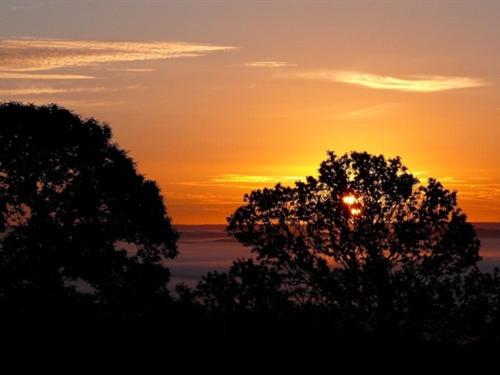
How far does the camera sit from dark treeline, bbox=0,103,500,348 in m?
33.0

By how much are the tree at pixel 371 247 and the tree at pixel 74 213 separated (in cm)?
877

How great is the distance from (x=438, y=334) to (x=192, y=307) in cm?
1557

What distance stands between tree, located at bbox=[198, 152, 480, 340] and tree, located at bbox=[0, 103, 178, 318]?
877 cm

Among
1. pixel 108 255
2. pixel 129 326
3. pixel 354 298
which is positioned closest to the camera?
pixel 129 326

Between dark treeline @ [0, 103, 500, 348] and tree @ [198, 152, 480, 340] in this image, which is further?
tree @ [198, 152, 480, 340]

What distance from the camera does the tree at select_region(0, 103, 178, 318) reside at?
50531 mm

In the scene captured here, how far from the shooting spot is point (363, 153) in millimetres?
44844

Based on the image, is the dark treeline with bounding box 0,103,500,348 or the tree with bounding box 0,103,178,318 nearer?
the dark treeline with bounding box 0,103,500,348

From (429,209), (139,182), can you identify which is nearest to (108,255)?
(139,182)

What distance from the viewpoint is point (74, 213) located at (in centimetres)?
5156

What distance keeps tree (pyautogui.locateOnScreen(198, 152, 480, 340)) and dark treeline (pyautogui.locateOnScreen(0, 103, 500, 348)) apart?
7 cm

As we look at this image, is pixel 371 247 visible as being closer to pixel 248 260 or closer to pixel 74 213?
pixel 248 260

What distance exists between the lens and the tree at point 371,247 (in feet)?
141

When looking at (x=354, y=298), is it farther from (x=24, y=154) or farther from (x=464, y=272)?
(x=24, y=154)
